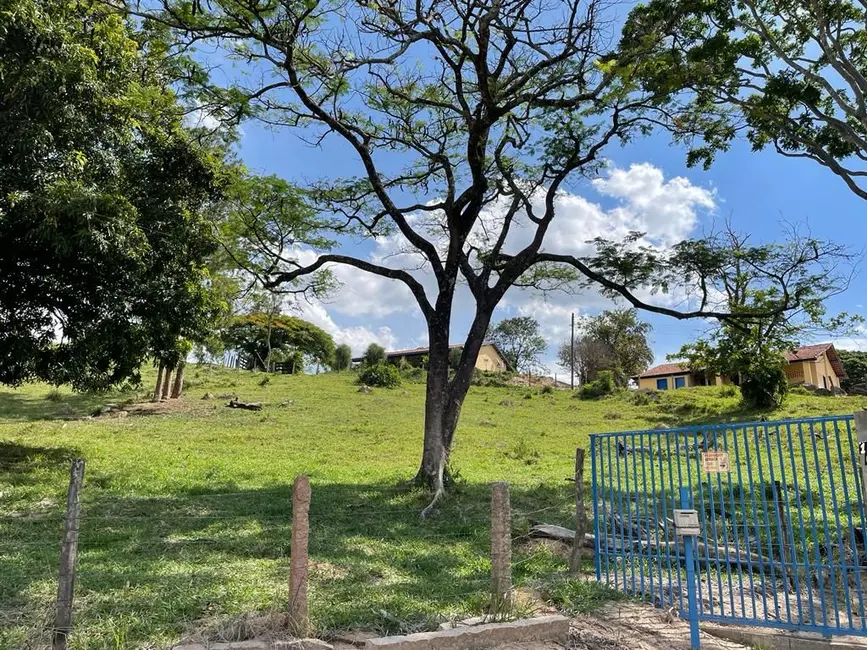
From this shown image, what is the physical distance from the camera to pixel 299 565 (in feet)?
14.3

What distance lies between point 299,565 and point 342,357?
47244 mm

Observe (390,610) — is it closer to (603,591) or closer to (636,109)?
(603,591)

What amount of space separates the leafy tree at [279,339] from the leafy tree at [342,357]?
142 cm

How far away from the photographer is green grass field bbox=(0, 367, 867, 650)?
4777 millimetres

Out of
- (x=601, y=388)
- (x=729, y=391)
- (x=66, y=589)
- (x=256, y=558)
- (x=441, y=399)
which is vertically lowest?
(x=256, y=558)

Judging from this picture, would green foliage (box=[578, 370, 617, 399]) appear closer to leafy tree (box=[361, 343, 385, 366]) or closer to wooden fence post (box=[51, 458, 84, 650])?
leafy tree (box=[361, 343, 385, 366])

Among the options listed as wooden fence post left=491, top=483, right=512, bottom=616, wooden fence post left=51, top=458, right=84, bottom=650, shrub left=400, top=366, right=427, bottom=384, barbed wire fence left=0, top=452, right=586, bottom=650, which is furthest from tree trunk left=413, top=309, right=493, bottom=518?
shrub left=400, top=366, right=427, bottom=384

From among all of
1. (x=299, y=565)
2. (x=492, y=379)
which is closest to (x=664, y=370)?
(x=492, y=379)

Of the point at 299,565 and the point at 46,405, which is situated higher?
the point at 46,405

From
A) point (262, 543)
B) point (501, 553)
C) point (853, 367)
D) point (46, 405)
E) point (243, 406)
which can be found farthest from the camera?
point (853, 367)

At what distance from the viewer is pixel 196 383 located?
1189 inches

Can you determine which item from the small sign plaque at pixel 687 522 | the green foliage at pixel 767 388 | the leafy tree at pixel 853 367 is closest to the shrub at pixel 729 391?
the green foliage at pixel 767 388

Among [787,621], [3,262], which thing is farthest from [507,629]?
[3,262]

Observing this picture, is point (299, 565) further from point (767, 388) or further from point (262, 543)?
point (767, 388)
